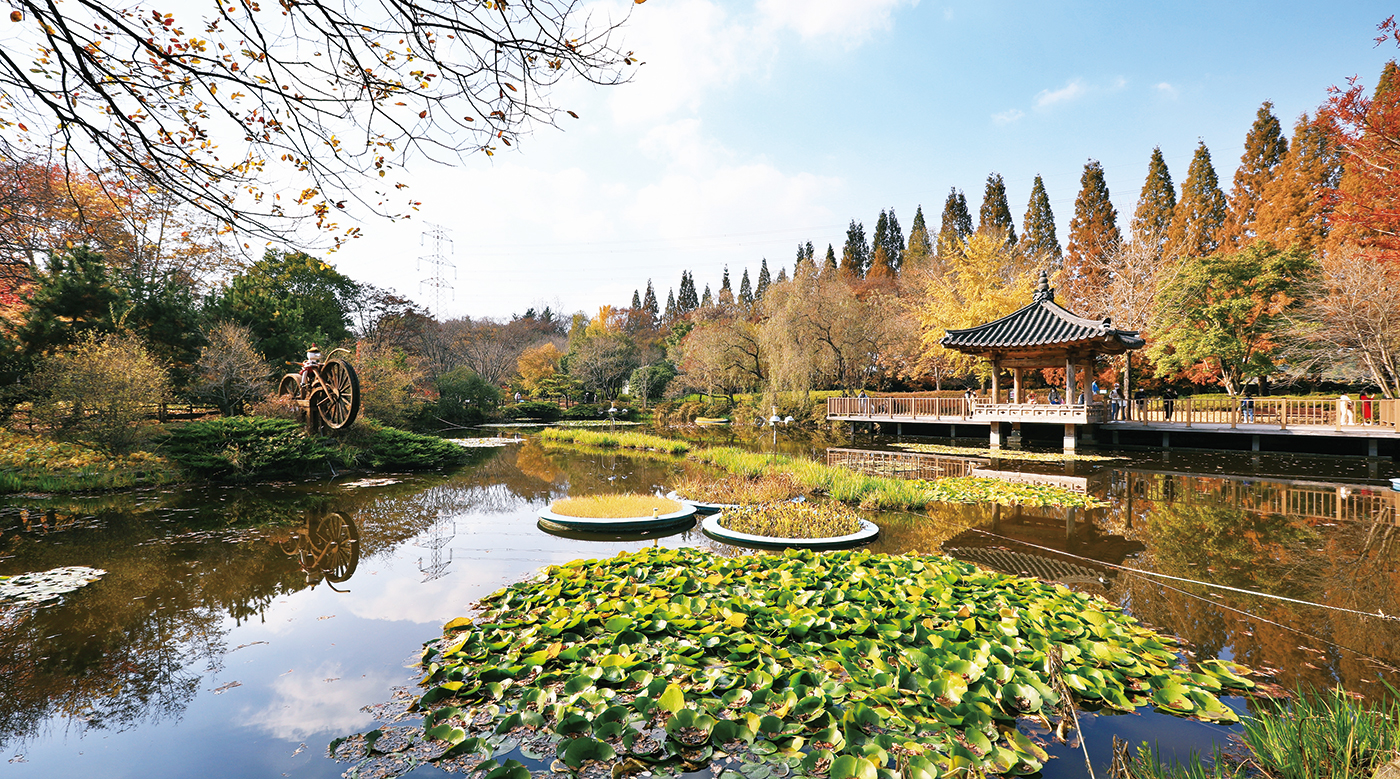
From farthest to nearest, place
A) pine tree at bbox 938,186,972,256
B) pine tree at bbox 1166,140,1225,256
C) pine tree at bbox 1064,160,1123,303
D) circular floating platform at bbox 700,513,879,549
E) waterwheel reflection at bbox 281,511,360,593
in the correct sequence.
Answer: pine tree at bbox 938,186,972,256 → pine tree at bbox 1064,160,1123,303 → pine tree at bbox 1166,140,1225,256 → circular floating platform at bbox 700,513,879,549 → waterwheel reflection at bbox 281,511,360,593

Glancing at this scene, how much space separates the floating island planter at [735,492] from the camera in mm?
8086

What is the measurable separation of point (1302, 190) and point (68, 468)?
1484 inches

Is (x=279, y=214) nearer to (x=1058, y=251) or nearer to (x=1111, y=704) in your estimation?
(x=1111, y=704)

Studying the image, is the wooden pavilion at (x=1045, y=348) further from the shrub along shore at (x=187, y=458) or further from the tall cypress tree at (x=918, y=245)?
the tall cypress tree at (x=918, y=245)

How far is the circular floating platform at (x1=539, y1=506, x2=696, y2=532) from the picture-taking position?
7.07 metres

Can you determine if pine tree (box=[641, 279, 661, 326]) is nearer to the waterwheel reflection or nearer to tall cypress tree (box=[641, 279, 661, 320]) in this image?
tall cypress tree (box=[641, 279, 661, 320])

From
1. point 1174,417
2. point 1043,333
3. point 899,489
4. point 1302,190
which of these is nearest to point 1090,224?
point 1302,190

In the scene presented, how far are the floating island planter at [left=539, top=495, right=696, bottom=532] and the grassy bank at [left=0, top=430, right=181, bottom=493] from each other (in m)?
8.27

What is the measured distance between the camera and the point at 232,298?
51.3 ft

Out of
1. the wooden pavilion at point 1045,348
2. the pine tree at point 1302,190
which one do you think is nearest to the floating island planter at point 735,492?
the wooden pavilion at point 1045,348

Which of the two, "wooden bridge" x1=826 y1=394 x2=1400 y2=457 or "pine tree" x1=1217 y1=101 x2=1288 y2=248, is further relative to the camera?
"pine tree" x1=1217 y1=101 x2=1288 y2=248

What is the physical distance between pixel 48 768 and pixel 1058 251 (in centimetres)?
4287

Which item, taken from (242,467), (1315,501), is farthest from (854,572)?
(242,467)

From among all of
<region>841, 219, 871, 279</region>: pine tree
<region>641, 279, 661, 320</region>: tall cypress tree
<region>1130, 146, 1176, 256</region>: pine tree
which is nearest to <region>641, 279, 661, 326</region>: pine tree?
<region>641, 279, 661, 320</region>: tall cypress tree
